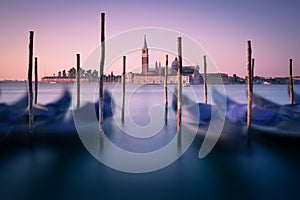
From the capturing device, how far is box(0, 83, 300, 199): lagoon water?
4246mm

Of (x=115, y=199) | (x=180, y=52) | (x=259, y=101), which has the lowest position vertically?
(x=115, y=199)

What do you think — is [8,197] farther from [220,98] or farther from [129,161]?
[220,98]

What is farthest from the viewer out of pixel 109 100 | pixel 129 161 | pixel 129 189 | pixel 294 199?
pixel 109 100

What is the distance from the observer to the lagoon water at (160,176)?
13.9 feet

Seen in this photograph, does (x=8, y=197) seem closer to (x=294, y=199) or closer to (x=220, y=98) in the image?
(x=294, y=199)

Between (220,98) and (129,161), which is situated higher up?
(220,98)

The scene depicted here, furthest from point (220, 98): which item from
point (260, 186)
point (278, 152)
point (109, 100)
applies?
point (260, 186)

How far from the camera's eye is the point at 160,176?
510 cm

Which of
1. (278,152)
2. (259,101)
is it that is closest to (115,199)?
(278,152)

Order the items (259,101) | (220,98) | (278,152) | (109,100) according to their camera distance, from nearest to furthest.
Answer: (278,152) → (259,101) → (220,98) → (109,100)

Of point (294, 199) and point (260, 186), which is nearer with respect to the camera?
point (294, 199)

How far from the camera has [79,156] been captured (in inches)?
252

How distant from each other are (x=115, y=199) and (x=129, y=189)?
0.44 meters

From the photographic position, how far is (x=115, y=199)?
4074mm
